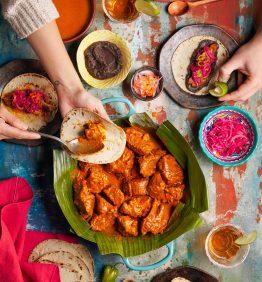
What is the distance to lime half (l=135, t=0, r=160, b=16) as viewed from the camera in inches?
162

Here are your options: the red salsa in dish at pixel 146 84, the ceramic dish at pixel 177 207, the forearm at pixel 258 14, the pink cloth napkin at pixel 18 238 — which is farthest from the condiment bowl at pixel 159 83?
the pink cloth napkin at pixel 18 238

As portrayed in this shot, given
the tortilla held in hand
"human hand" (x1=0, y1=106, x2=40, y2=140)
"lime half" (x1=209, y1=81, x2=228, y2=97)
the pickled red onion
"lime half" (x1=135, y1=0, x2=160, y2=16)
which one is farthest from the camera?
the pickled red onion

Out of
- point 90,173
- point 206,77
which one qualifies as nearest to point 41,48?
point 90,173

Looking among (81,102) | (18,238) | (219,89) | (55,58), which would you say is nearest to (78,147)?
(81,102)

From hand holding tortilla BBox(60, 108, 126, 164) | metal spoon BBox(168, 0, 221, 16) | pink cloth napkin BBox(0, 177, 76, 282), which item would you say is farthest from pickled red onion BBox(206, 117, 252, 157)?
pink cloth napkin BBox(0, 177, 76, 282)

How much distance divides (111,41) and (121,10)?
320 millimetres

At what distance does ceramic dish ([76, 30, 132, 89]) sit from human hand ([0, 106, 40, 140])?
74 centimetres

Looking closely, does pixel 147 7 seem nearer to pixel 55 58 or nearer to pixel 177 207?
pixel 55 58

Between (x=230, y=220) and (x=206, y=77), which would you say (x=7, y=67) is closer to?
(x=206, y=77)

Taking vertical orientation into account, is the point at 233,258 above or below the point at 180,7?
below

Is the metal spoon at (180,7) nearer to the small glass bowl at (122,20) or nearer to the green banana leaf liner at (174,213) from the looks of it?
the small glass bowl at (122,20)

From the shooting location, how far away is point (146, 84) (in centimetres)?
433

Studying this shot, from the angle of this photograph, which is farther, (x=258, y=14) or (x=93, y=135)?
(x=258, y=14)

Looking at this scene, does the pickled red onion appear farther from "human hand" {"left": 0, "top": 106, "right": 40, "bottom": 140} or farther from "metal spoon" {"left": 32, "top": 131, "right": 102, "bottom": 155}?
"human hand" {"left": 0, "top": 106, "right": 40, "bottom": 140}
